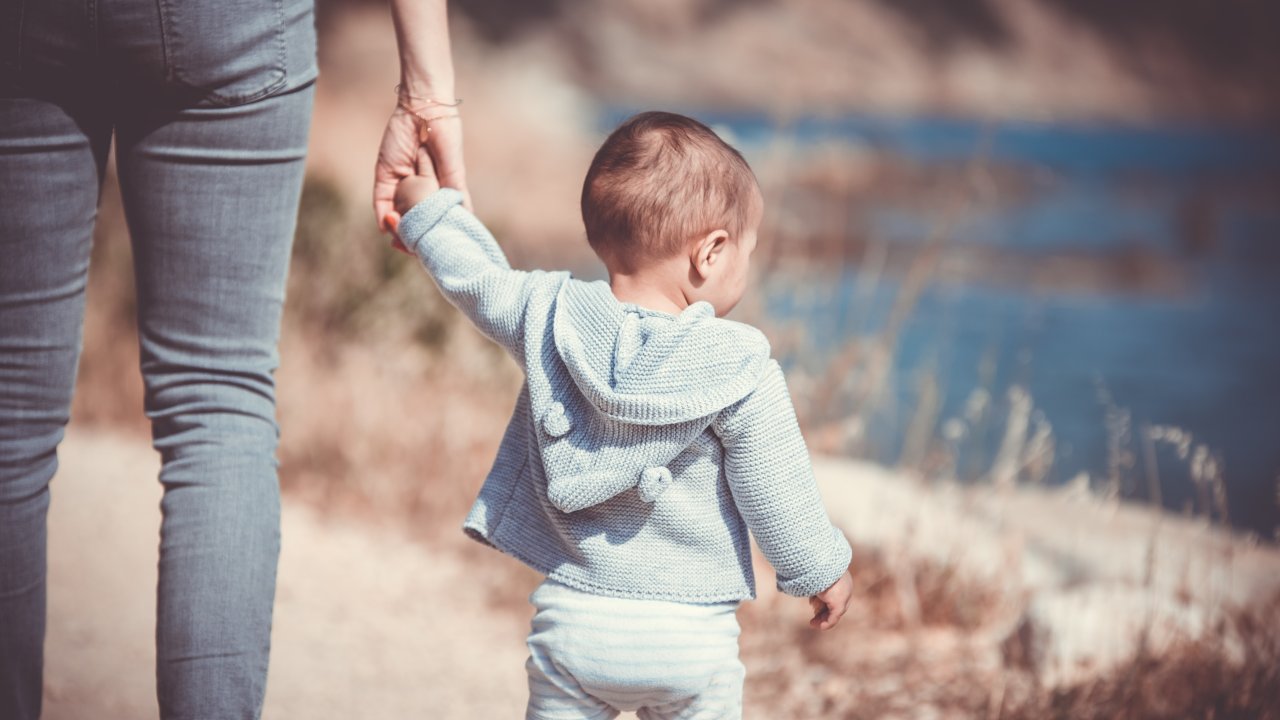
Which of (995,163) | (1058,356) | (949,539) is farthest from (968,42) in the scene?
(949,539)

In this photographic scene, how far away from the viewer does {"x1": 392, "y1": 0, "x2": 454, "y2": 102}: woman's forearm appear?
5.40ft

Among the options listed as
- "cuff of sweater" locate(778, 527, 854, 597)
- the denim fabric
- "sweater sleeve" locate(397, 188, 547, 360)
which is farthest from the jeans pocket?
"cuff of sweater" locate(778, 527, 854, 597)

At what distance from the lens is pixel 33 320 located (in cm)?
157

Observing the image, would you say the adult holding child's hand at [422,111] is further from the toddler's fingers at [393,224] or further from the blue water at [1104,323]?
the blue water at [1104,323]

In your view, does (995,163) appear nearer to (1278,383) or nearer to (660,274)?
(1278,383)

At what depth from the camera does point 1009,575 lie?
318 centimetres

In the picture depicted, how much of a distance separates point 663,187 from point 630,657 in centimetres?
62

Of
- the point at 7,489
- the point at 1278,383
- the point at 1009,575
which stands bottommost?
the point at 1278,383

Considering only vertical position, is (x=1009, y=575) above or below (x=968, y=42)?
above

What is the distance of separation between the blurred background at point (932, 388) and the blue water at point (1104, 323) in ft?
0.14

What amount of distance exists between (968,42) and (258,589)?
36127 millimetres

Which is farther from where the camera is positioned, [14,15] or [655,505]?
[655,505]

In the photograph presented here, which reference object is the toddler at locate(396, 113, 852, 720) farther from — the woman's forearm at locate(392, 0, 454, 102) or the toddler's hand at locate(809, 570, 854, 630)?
the woman's forearm at locate(392, 0, 454, 102)

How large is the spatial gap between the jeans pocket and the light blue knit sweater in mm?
280
